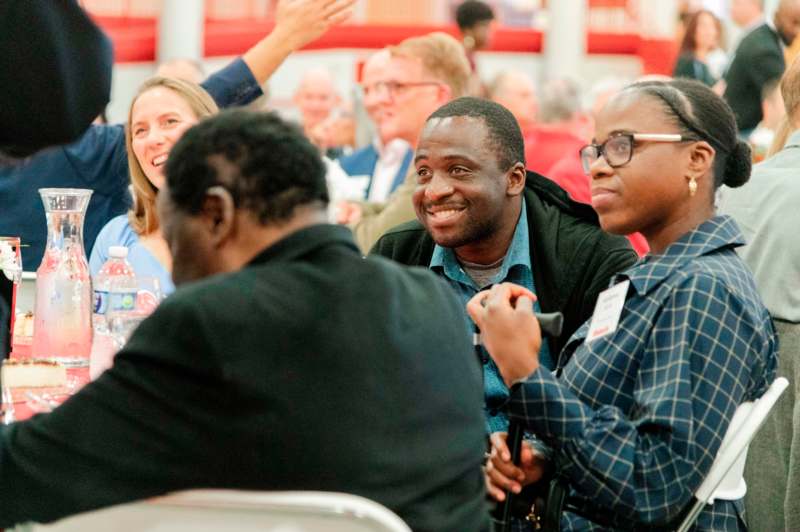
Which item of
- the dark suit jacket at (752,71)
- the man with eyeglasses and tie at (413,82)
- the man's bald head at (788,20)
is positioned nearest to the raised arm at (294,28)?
the man with eyeglasses and tie at (413,82)

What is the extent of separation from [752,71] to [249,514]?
5763mm

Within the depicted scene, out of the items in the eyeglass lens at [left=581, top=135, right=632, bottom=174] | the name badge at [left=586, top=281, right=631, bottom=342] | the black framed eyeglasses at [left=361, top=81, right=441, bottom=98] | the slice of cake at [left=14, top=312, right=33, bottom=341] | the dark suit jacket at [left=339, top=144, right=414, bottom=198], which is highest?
the eyeglass lens at [left=581, top=135, right=632, bottom=174]

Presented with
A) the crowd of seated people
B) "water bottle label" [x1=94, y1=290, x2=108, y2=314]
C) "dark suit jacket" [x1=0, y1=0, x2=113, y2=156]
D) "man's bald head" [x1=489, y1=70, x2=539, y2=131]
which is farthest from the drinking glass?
"man's bald head" [x1=489, y1=70, x2=539, y2=131]

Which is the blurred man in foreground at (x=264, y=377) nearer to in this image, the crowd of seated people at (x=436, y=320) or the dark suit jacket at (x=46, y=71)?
the crowd of seated people at (x=436, y=320)

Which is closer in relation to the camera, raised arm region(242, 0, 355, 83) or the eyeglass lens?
the eyeglass lens

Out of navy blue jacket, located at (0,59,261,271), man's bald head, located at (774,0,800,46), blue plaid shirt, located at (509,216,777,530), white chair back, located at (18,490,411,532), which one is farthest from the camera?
man's bald head, located at (774,0,800,46)

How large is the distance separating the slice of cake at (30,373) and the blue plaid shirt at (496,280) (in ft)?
3.08

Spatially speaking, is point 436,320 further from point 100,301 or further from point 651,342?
point 100,301

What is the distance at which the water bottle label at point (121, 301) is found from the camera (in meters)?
2.53

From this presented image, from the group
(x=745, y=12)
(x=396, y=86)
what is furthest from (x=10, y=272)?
(x=745, y=12)

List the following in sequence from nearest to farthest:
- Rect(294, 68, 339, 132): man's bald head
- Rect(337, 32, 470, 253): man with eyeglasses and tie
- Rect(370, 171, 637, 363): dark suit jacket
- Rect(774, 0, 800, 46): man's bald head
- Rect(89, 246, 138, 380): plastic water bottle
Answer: Rect(89, 246, 138, 380): plastic water bottle, Rect(370, 171, 637, 363): dark suit jacket, Rect(337, 32, 470, 253): man with eyeglasses and tie, Rect(774, 0, 800, 46): man's bald head, Rect(294, 68, 339, 132): man's bald head

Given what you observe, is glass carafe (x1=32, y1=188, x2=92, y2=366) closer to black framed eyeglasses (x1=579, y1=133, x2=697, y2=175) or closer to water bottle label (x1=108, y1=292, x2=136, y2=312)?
water bottle label (x1=108, y1=292, x2=136, y2=312)

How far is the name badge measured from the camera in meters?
2.30

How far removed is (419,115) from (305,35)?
43.2 inches
